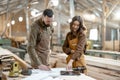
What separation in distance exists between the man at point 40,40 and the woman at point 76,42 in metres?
0.36

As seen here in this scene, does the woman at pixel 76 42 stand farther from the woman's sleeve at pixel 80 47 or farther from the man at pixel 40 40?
the man at pixel 40 40

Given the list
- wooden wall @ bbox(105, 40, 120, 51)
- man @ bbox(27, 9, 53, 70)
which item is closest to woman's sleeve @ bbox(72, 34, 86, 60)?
man @ bbox(27, 9, 53, 70)

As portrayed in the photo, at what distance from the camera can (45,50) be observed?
11.5ft

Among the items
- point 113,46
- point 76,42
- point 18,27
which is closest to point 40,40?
point 76,42

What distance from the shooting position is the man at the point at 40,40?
125 inches

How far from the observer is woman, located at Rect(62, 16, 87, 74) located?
341cm

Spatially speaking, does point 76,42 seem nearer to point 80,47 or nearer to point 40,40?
point 80,47

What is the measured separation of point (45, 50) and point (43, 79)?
0.98 meters

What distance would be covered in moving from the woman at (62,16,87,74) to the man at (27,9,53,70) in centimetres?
36

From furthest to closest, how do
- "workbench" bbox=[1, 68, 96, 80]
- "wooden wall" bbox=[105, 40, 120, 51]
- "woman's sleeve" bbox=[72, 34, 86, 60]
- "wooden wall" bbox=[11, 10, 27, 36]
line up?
"wooden wall" bbox=[11, 10, 27, 36] → "wooden wall" bbox=[105, 40, 120, 51] → "woman's sleeve" bbox=[72, 34, 86, 60] → "workbench" bbox=[1, 68, 96, 80]

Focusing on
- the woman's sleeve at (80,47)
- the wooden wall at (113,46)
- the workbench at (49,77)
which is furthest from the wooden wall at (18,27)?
the workbench at (49,77)

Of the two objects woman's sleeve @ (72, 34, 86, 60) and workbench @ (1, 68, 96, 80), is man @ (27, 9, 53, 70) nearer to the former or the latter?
workbench @ (1, 68, 96, 80)

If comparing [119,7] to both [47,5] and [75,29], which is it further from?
[75,29]

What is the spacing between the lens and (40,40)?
3.41 metres
